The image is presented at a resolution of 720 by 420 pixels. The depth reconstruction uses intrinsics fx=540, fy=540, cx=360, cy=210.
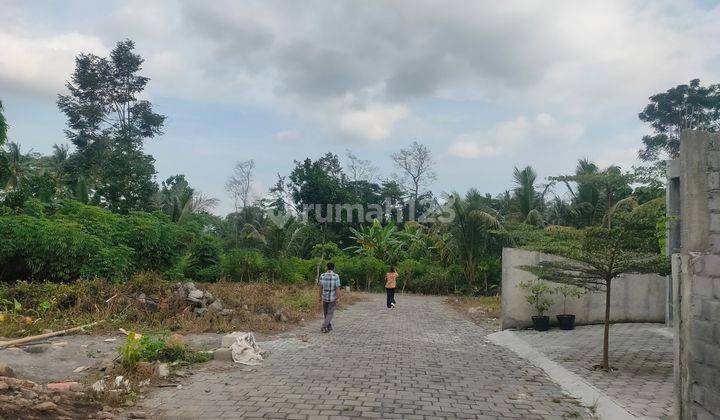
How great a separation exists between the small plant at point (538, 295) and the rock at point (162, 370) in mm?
8299

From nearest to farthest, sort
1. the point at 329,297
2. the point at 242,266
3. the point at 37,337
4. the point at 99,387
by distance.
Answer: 1. the point at 99,387
2. the point at 37,337
3. the point at 329,297
4. the point at 242,266

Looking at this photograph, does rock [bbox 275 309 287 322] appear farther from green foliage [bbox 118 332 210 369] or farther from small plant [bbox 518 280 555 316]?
small plant [bbox 518 280 555 316]

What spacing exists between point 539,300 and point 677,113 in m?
29.4

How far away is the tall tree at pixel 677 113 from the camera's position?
1345 inches

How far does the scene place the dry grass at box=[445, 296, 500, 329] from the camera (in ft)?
49.2

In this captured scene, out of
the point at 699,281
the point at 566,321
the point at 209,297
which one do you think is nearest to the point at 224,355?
the point at 209,297

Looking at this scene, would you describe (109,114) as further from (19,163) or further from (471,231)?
(471,231)

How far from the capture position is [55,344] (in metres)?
9.10

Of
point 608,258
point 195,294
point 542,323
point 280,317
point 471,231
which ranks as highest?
point 471,231

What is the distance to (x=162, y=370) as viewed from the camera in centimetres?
720

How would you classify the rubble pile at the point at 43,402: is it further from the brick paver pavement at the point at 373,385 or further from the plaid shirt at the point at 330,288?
the plaid shirt at the point at 330,288

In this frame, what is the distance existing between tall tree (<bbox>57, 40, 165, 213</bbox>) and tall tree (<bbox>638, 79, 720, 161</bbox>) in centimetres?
3154

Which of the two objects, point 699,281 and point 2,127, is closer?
point 699,281

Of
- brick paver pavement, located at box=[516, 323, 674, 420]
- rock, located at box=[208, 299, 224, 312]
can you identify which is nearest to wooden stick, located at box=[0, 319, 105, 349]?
rock, located at box=[208, 299, 224, 312]
